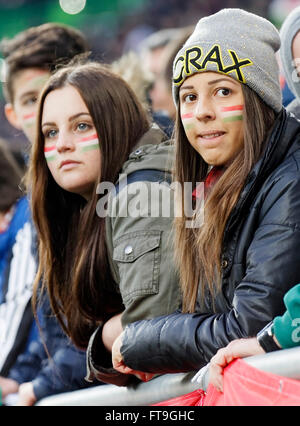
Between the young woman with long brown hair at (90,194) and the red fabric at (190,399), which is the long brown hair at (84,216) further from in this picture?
the red fabric at (190,399)

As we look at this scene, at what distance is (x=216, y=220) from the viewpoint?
2781 mm

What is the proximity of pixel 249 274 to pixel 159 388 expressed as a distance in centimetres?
53

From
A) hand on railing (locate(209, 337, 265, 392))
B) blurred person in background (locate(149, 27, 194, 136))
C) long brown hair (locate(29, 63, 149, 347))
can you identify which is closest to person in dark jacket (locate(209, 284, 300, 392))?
hand on railing (locate(209, 337, 265, 392))

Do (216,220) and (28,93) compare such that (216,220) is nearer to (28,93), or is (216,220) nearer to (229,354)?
(229,354)

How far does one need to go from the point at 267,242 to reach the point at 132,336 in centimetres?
56

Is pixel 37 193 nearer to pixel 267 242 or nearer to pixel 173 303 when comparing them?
pixel 173 303

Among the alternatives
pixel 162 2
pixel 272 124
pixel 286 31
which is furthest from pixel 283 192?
pixel 162 2

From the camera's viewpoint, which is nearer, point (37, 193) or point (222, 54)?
point (222, 54)

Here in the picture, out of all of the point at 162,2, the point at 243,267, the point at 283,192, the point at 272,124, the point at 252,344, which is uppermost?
the point at 162,2

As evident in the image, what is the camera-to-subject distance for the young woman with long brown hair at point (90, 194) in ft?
10.5

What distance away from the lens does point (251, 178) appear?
2.73 m

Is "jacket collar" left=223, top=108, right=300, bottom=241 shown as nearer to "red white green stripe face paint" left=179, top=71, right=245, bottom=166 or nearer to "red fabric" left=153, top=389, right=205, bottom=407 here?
"red white green stripe face paint" left=179, top=71, right=245, bottom=166

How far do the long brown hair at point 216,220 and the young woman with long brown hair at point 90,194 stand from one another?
0.16 meters

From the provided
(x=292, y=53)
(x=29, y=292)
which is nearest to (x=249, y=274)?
(x=292, y=53)
